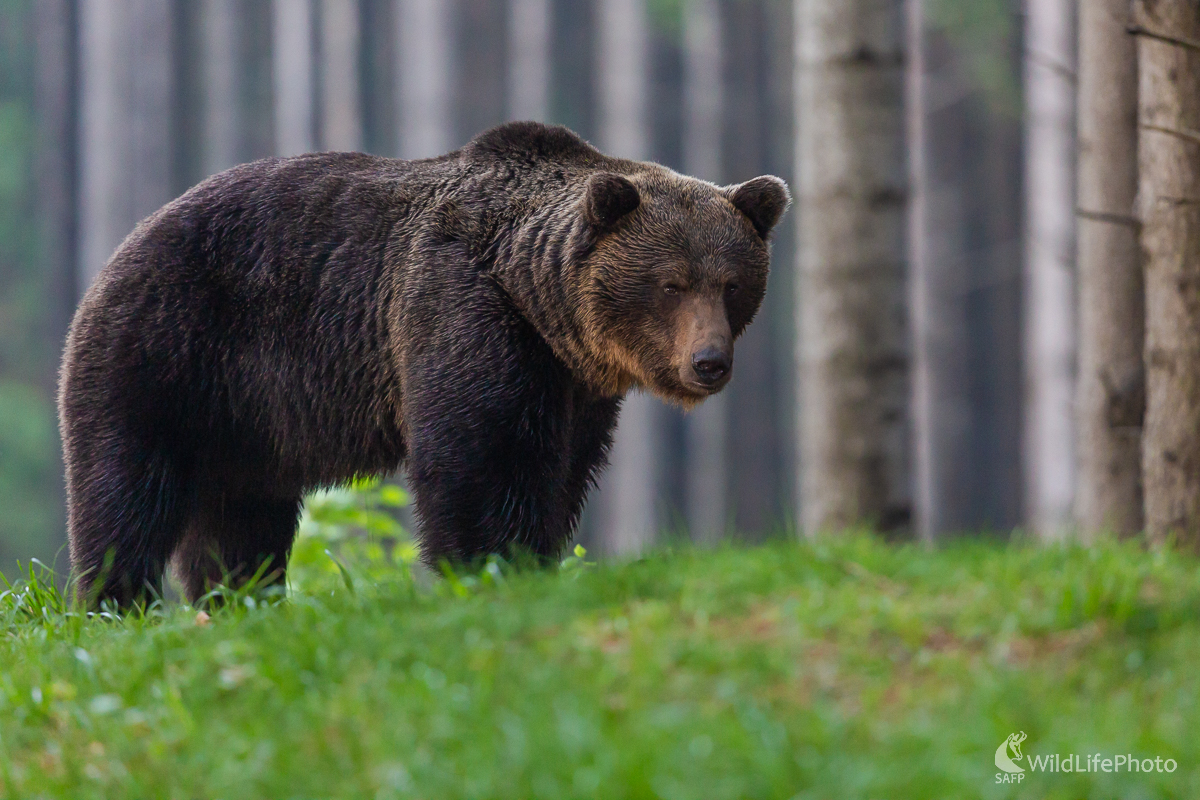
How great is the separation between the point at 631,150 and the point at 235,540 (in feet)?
48.3

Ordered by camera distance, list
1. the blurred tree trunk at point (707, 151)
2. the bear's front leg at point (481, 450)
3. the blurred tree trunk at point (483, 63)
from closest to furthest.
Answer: the bear's front leg at point (481, 450) → the blurred tree trunk at point (707, 151) → the blurred tree trunk at point (483, 63)

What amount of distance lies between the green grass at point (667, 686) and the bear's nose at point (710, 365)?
100cm

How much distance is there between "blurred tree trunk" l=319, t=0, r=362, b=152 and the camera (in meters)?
19.2

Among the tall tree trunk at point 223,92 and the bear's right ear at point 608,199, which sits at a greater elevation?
the tall tree trunk at point 223,92

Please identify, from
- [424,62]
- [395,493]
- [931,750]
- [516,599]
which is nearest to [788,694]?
[931,750]

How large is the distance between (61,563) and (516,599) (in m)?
17.6

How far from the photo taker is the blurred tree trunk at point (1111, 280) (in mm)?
5680

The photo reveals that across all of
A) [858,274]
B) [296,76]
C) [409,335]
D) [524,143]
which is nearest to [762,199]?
[524,143]

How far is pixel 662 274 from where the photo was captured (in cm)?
509

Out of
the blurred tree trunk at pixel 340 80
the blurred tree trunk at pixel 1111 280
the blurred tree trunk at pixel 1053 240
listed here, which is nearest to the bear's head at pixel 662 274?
the blurred tree trunk at pixel 1111 280

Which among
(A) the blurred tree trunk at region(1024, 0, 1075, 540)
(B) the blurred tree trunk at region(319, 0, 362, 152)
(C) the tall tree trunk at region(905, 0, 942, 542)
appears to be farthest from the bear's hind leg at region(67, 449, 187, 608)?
(B) the blurred tree trunk at region(319, 0, 362, 152)

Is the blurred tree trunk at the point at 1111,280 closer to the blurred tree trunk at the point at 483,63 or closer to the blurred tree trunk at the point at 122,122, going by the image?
the blurred tree trunk at the point at 122,122

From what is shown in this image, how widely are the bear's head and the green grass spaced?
1.24 m

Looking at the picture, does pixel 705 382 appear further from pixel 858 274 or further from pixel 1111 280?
pixel 1111 280
